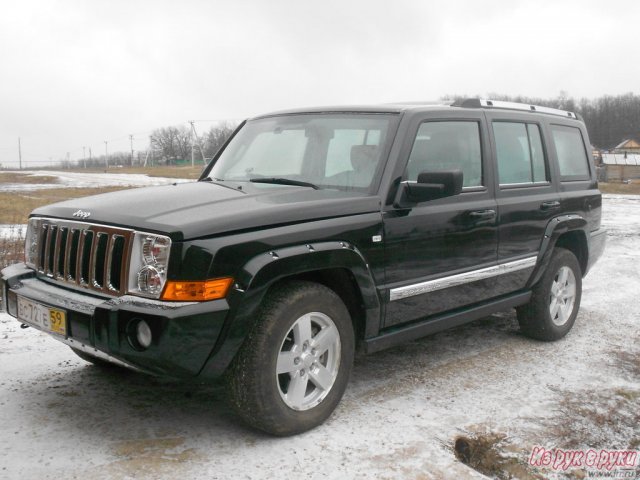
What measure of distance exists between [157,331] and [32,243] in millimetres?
1481

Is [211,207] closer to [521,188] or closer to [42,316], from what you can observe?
[42,316]

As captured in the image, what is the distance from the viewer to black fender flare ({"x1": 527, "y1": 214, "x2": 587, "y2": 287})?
17.0 ft

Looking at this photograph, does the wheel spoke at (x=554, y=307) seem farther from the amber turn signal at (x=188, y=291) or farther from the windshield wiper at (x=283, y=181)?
the amber turn signal at (x=188, y=291)

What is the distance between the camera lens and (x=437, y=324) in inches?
169

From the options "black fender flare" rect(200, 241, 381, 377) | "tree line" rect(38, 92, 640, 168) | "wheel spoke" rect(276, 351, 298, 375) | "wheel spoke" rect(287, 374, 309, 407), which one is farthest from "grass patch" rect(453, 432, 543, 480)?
"tree line" rect(38, 92, 640, 168)

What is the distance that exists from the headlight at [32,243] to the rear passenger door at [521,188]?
3.11 m

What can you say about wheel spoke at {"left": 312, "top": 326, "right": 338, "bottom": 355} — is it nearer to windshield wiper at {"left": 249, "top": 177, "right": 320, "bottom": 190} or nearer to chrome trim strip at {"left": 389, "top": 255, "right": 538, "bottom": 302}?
chrome trim strip at {"left": 389, "top": 255, "right": 538, "bottom": 302}

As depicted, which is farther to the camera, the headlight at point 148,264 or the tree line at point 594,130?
the tree line at point 594,130

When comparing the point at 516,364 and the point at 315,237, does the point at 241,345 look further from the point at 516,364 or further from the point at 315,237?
the point at 516,364

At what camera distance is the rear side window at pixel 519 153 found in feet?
16.0

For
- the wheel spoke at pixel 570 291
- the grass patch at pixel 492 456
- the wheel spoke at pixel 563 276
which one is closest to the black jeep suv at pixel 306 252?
the wheel spoke at pixel 563 276

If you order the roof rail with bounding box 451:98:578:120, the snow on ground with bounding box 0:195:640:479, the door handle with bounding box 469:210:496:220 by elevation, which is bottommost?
the snow on ground with bounding box 0:195:640:479

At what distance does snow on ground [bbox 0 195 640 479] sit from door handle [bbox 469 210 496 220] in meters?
1.10

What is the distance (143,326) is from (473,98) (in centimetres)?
303
